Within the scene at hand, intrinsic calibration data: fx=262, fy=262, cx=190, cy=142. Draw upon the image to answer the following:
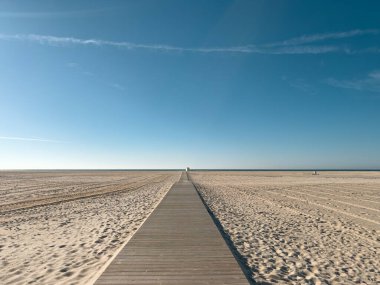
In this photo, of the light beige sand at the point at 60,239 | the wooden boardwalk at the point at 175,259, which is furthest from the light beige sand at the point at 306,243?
the light beige sand at the point at 60,239

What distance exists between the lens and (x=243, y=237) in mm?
9031

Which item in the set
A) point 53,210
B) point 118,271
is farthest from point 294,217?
point 53,210

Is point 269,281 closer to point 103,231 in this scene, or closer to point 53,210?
point 103,231

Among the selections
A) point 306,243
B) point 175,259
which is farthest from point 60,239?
point 306,243

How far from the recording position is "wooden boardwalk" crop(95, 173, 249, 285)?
5.11 m

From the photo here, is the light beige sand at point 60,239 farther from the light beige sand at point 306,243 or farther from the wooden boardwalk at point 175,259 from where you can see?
the light beige sand at point 306,243

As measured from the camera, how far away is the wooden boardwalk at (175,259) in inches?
201

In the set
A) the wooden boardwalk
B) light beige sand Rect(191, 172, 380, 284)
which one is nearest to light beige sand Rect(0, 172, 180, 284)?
the wooden boardwalk

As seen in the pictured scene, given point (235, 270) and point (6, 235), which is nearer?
point (235, 270)

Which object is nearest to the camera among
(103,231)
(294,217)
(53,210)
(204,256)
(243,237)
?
(204,256)

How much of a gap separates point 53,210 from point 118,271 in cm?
1113

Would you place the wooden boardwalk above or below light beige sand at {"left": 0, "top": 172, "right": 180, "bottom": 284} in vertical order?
above

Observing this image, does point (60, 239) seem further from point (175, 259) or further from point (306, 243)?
point (306, 243)

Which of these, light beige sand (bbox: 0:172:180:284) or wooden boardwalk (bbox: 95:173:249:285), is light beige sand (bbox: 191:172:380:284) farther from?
light beige sand (bbox: 0:172:180:284)
